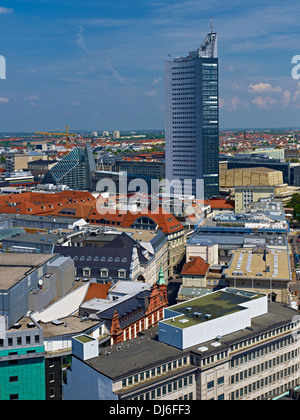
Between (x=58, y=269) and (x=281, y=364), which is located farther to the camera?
(x=58, y=269)

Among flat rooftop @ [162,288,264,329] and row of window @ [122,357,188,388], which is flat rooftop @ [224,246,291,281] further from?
row of window @ [122,357,188,388]

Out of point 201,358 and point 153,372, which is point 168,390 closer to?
point 153,372

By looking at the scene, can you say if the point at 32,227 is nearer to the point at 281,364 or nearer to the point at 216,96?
the point at 281,364

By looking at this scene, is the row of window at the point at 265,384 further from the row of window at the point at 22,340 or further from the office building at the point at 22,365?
the row of window at the point at 22,340

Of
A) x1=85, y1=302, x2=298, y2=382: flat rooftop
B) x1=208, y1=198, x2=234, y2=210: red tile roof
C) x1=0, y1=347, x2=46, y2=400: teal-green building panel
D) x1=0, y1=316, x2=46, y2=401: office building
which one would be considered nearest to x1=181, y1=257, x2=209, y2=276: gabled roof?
x1=85, y1=302, x2=298, y2=382: flat rooftop

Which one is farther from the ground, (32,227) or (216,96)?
(216,96)

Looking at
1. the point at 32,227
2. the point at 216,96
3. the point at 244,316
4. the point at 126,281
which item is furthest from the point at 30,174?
the point at 244,316

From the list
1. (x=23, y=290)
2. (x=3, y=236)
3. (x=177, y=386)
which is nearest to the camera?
(x=177, y=386)
